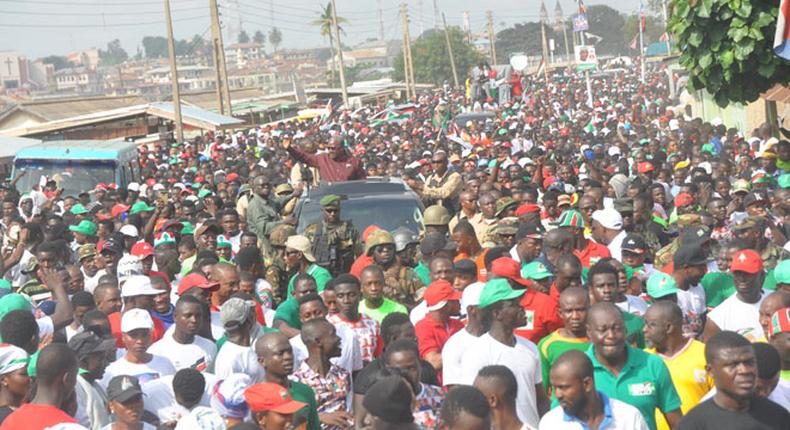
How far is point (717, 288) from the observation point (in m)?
8.45

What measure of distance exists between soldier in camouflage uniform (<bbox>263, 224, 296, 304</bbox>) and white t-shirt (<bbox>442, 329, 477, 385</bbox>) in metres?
3.74

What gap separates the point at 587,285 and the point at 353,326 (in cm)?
165

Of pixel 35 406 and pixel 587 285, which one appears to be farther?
pixel 587 285

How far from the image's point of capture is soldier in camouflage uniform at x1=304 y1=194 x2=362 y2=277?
36.2 feet

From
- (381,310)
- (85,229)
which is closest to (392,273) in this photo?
(381,310)

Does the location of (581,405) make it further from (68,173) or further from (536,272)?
(68,173)

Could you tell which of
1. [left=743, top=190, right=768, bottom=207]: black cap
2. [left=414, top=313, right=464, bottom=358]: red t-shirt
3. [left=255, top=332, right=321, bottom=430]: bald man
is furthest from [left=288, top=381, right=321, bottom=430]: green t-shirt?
[left=743, top=190, right=768, bottom=207]: black cap

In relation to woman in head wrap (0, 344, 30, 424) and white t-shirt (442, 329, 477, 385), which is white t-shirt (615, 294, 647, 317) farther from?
woman in head wrap (0, 344, 30, 424)

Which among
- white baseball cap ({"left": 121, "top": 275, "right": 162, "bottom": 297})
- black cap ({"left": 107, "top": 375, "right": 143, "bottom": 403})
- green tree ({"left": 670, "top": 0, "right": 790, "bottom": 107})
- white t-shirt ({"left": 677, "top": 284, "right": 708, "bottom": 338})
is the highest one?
green tree ({"left": 670, "top": 0, "right": 790, "bottom": 107})

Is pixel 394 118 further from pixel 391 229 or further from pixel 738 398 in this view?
pixel 738 398

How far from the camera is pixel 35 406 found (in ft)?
18.7

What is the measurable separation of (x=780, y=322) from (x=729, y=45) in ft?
18.1

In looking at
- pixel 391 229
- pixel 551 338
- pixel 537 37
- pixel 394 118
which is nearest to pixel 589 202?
pixel 391 229

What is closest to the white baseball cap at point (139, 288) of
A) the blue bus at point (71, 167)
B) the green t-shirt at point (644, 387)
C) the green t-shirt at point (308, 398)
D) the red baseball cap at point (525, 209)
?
the green t-shirt at point (308, 398)
